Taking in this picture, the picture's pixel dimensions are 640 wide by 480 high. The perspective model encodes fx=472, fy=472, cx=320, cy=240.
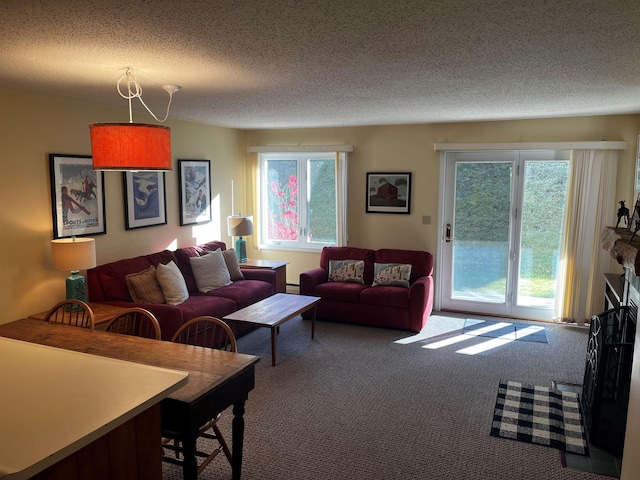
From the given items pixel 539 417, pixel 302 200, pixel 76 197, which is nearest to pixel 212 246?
pixel 302 200

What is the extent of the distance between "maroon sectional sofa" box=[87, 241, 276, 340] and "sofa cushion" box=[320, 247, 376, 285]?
0.76 metres

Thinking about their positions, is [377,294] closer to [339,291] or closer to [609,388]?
[339,291]

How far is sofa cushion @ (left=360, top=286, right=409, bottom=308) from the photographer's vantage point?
5242 millimetres

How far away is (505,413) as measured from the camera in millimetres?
3443

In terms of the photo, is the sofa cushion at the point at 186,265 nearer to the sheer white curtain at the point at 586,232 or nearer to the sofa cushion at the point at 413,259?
the sofa cushion at the point at 413,259

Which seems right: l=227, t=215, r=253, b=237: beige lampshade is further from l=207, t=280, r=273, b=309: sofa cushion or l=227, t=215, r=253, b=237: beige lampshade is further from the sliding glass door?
the sliding glass door

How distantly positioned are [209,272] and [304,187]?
6.89 feet

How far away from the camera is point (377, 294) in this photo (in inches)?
210

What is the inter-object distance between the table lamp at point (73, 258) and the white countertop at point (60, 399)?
184 cm

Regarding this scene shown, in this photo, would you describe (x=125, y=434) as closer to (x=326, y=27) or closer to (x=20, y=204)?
(x=326, y=27)

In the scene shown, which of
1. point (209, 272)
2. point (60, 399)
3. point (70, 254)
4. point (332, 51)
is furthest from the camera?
point (209, 272)

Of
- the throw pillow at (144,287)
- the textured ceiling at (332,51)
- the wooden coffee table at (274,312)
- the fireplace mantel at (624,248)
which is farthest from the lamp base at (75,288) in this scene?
the fireplace mantel at (624,248)

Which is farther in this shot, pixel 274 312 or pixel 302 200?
pixel 302 200

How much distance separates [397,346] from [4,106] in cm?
405
